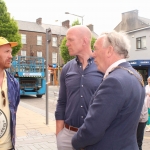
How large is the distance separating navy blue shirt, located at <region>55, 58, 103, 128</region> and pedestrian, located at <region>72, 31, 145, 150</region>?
605 millimetres

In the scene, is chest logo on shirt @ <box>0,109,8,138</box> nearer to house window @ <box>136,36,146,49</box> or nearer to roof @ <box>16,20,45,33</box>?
house window @ <box>136,36,146,49</box>

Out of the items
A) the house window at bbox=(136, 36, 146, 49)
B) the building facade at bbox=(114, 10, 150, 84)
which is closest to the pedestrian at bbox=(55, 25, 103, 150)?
the building facade at bbox=(114, 10, 150, 84)

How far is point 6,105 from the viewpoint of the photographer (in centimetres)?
250

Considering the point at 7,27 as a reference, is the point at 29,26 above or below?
above

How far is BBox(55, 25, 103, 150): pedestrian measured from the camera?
2447 mm

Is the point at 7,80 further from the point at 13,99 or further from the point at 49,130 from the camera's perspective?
the point at 49,130

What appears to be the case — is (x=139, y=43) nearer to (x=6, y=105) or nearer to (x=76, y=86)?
(x=76, y=86)

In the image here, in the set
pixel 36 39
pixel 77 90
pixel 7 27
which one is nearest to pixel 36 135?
pixel 77 90

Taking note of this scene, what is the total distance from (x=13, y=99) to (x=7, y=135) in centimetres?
40

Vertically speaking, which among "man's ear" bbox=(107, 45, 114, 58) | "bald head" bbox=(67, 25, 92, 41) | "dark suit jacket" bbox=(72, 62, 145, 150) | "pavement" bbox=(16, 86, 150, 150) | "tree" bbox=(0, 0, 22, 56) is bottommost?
"pavement" bbox=(16, 86, 150, 150)

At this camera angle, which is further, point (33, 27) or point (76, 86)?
point (33, 27)

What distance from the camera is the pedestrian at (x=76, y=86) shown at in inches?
96.3

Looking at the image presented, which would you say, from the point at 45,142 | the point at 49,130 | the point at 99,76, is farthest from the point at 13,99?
the point at 49,130

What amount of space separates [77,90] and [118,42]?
33.7 inches
